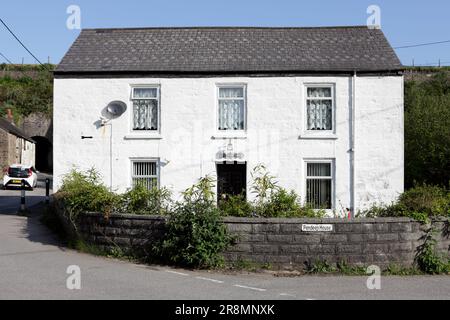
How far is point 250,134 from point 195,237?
808cm

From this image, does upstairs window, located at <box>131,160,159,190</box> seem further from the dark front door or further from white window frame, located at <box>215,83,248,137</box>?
white window frame, located at <box>215,83,248,137</box>

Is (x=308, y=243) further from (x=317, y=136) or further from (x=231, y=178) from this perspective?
(x=231, y=178)

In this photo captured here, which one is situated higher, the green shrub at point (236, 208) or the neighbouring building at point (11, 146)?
the neighbouring building at point (11, 146)

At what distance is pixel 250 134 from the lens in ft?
61.3

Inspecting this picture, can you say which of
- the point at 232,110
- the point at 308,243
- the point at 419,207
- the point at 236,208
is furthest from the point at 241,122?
the point at 308,243

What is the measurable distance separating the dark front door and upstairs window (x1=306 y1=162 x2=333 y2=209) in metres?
2.02

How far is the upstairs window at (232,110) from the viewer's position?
1886cm

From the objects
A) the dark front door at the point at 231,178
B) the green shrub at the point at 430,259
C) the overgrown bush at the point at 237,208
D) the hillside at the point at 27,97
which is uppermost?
the hillside at the point at 27,97

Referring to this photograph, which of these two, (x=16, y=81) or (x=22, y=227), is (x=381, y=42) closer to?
(x=22, y=227)

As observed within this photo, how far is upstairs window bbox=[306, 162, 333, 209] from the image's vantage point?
736 inches

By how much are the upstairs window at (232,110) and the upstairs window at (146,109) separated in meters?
2.06

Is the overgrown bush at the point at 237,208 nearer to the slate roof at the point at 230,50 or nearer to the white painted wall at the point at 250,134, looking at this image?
the white painted wall at the point at 250,134

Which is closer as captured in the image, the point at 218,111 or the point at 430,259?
the point at 430,259

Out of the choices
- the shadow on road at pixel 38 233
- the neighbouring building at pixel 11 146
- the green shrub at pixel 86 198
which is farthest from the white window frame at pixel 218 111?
the neighbouring building at pixel 11 146
